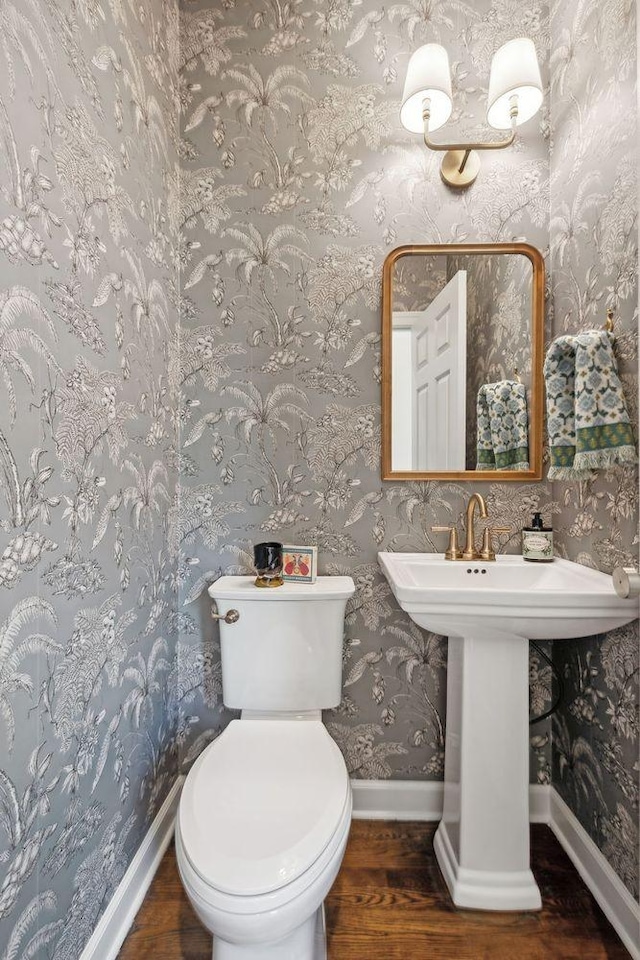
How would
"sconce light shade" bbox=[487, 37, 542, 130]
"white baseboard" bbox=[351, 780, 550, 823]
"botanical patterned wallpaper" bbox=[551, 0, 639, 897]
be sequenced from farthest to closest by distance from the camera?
1. "white baseboard" bbox=[351, 780, 550, 823]
2. "sconce light shade" bbox=[487, 37, 542, 130]
3. "botanical patterned wallpaper" bbox=[551, 0, 639, 897]

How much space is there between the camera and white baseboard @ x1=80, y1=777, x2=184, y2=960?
1037mm

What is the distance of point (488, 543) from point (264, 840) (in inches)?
37.6

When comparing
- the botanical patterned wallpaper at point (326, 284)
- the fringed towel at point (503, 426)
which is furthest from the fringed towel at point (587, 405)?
the botanical patterned wallpaper at point (326, 284)

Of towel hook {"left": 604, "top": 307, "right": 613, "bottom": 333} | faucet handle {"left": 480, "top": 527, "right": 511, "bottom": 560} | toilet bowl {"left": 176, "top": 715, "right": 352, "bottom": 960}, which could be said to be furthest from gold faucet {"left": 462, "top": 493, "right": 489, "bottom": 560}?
toilet bowl {"left": 176, "top": 715, "right": 352, "bottom": 960}

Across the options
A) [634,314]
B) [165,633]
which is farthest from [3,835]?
[634,314]

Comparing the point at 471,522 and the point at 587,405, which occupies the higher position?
the point at 587,405

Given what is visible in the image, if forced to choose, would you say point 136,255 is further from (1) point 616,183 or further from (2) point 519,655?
(2) point 519,655

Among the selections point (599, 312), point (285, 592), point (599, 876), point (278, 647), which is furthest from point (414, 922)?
point (599, 312)

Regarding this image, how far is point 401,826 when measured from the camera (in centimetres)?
151

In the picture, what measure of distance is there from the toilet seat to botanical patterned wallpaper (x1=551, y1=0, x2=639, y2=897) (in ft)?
2.31

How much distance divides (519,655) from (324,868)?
25.8 inches

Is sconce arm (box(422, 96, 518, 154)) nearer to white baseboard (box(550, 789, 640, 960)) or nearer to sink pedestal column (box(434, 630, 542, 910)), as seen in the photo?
sink pedestal column (box(434, 630, 542, 910))

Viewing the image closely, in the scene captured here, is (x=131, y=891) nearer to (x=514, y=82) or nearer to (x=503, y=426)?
(x=503, y=426)

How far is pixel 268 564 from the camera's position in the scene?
1400 millimetres
